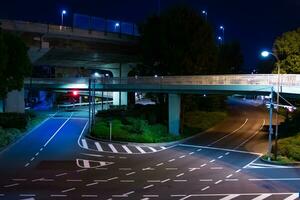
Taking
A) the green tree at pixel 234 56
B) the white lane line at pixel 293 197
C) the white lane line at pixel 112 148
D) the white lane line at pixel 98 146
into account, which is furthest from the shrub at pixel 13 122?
the green tree at pixel 234 56

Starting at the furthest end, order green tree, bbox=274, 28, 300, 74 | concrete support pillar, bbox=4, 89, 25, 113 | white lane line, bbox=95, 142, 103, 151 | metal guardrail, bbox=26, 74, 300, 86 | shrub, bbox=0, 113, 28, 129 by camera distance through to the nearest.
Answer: concrete support pillar, bbox=4, 89, 25, 113 → shrub, bbox=0, 113, 28, 129 → green tree, bbox=274, 28, 300, 74 → white lane line, bbox=95, 142, 103, 151 → metal guardrail, bbox=26, 74, 300, 86

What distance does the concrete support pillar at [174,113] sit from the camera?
65688 millimetres

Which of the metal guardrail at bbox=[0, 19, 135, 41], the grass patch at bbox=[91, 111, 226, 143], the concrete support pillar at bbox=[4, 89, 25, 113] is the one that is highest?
the metal guardrail at bbox=[0, 19, 135, 41]

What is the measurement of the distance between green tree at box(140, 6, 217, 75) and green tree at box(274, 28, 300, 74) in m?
12.9

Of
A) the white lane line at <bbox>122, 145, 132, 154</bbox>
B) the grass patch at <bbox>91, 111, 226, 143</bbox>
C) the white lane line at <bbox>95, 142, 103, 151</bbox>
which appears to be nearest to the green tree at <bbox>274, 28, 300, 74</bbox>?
the grass patch at <bbox>91, 111, 226, 143</bbox>

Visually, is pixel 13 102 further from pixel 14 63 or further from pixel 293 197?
pixel 293 197

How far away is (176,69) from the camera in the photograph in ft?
236

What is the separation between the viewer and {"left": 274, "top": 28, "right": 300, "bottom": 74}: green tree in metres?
58.8

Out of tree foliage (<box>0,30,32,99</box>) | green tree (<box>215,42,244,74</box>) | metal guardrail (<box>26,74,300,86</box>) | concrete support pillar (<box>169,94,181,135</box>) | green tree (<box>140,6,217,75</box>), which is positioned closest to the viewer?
metal guardrail (<box>26,74,300,86</box>)

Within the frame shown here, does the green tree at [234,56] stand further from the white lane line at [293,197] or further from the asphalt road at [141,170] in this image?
the white lane line at [293,197]

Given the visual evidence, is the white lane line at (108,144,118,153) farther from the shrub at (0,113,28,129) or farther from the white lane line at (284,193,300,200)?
the white lane line at (284,193,300,200)

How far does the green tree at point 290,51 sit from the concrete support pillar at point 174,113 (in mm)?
13546

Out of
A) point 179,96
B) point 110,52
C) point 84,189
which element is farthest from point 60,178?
point 110,52

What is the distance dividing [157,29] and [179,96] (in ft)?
45.5
